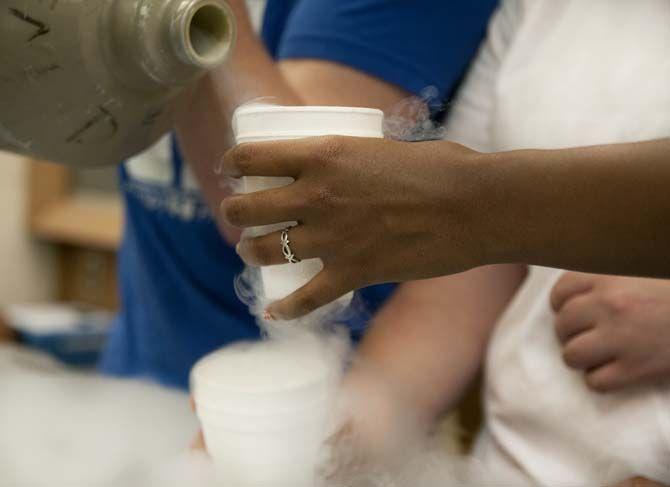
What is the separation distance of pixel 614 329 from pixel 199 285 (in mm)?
488

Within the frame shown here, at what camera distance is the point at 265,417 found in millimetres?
501

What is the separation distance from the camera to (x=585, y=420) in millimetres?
625

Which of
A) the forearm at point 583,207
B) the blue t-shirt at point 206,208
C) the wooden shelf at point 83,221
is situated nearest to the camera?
the forearm at point 583,207

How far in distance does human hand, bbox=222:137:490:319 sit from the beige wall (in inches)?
76.1

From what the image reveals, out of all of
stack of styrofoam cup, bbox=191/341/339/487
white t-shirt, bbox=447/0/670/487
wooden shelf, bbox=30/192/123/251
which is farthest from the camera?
wooden shelf, bbox=30/192/123/251

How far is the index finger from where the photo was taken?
0.43 metres

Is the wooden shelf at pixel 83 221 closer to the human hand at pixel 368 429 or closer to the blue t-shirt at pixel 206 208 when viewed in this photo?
the blue t-shirt at pixel 206 208

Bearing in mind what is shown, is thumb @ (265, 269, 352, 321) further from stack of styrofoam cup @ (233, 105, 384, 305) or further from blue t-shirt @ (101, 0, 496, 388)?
blue t-shirt @ (101, 0, 496, 388)

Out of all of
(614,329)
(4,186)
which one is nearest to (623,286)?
(614,329)

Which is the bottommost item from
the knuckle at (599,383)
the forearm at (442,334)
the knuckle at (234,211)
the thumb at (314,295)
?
the forearm at (442,334)

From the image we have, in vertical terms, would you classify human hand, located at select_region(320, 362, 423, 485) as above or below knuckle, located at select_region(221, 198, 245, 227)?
below

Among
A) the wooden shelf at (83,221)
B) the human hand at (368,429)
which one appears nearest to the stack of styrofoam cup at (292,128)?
the human hand at (368,429)

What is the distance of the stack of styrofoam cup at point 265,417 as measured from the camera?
503 mm

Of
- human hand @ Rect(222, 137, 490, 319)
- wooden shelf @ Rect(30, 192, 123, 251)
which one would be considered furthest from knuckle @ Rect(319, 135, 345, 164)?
wooden shelf @ Rect(30, 192, 123, 251)
